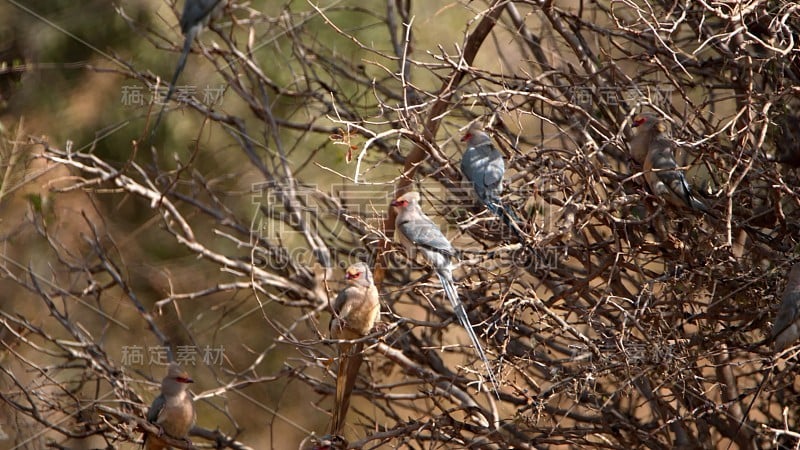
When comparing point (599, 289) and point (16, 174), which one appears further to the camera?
point (16, 174)

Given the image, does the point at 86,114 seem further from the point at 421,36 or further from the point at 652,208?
the point at 652,208

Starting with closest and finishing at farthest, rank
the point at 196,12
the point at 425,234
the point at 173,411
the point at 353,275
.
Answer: the point at 425,234, the point at 353,275, the point at 173,411, the point at 196,12

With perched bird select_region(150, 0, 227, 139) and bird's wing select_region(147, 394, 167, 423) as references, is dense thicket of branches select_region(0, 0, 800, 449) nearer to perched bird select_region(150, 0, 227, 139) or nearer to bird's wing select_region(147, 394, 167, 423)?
bird's wing select_region(147, 394, 167, 423)

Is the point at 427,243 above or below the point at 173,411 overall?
above

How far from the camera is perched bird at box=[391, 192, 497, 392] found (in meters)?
4.04

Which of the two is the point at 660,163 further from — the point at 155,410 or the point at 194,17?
the point at 155,410

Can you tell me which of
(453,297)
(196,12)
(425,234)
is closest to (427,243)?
(425,234)

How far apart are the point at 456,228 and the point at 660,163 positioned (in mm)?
1338

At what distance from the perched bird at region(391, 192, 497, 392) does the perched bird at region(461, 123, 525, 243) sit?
12.6 inches

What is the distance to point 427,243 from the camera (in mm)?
4348

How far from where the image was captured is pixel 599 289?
4.52 meters

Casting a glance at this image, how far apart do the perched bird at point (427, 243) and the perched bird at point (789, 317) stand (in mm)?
1241

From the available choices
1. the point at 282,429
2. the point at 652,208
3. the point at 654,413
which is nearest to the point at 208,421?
the point at 282,429

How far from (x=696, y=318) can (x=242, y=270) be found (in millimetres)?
2984
